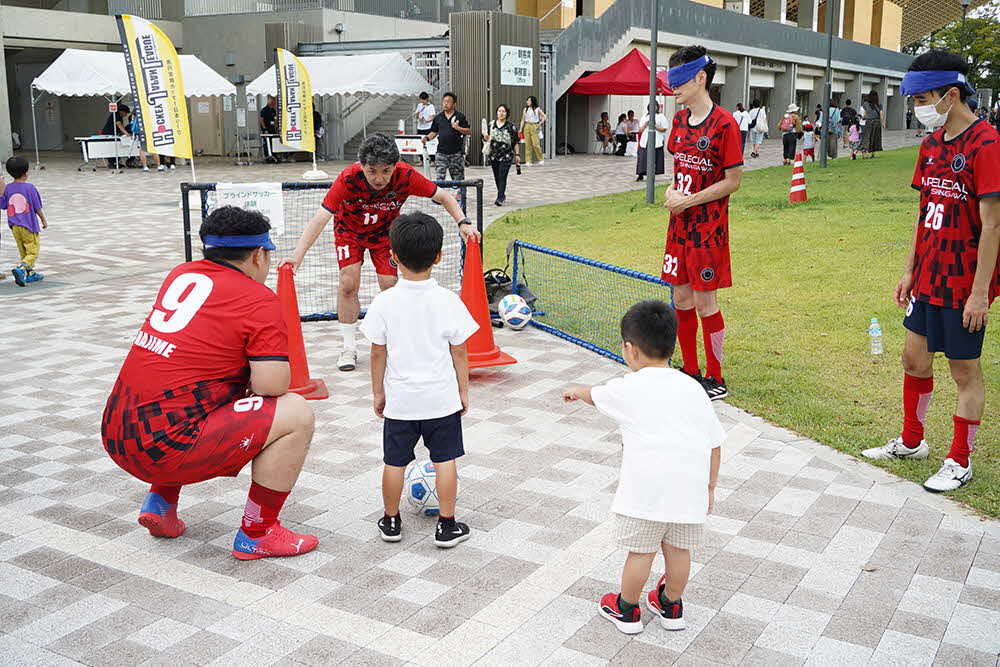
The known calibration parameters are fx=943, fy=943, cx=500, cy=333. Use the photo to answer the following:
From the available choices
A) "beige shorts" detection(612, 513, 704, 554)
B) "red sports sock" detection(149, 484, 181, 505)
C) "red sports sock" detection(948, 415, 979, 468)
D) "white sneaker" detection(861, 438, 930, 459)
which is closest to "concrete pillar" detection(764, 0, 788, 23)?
"white sneaker" detection(861, 438, 930, 459)

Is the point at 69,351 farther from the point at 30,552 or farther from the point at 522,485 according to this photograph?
the point at 522,485

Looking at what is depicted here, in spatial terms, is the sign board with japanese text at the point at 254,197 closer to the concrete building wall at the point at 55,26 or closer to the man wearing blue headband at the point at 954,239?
the man wearing blue headband at the point at 954,239

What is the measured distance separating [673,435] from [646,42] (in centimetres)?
3484

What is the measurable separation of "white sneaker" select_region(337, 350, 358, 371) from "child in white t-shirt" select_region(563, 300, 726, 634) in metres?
3.90

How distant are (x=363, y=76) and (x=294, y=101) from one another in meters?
4.45

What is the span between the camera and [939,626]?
3439 millimetres

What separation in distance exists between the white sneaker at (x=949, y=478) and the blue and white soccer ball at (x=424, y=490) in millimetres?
2445

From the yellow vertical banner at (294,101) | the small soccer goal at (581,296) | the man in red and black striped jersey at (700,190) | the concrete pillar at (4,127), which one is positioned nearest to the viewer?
the man in red and black striped jersey at (700,190)

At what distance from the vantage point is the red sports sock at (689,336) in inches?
244

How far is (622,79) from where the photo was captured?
3011 centimetres

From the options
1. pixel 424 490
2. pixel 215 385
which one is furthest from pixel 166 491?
pixel 424 490

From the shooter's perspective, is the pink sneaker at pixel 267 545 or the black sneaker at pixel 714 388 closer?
the pink sneaker at pixel 267 545

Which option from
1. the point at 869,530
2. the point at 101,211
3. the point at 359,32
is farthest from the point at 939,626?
the point at 359,32

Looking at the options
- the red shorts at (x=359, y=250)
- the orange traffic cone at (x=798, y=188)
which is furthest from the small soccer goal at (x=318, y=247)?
the orange traffic cone at (x=798, y=188)
